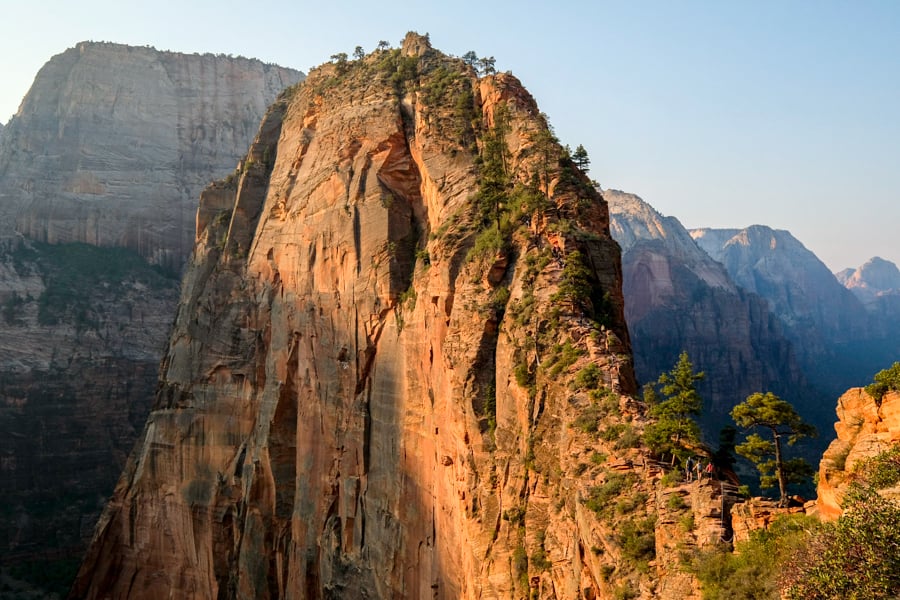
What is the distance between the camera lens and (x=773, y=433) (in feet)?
85.9

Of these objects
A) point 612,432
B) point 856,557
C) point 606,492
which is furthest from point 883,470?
point 612,432

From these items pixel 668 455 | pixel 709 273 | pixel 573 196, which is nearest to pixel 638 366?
pixel 709 273

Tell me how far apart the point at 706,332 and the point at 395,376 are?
11395 cm

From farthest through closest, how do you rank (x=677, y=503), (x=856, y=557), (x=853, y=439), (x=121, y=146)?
(x=121, y=146)
(x=677, y=503)
(x=853, y=439)
(x=856, y=557)

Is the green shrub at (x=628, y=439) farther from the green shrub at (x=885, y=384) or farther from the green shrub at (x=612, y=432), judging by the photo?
the green shrub at (x=885, y=384)

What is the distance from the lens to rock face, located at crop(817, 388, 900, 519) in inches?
831

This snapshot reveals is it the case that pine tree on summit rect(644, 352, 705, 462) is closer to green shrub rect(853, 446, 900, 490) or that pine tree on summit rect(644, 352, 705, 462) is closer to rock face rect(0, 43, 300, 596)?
green shrub rect(853, 446, 900, 490)

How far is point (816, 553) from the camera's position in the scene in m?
19.9

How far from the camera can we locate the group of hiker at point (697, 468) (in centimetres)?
2588

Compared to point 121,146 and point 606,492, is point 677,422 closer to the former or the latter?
point 606,492

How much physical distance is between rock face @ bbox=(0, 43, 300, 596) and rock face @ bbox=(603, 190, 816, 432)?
7221 centimetres

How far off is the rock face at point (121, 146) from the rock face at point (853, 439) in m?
122

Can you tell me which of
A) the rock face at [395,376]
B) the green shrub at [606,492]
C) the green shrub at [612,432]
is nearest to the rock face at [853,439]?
the rock face at [395,376]

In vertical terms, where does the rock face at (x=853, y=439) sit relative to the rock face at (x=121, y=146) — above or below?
below
